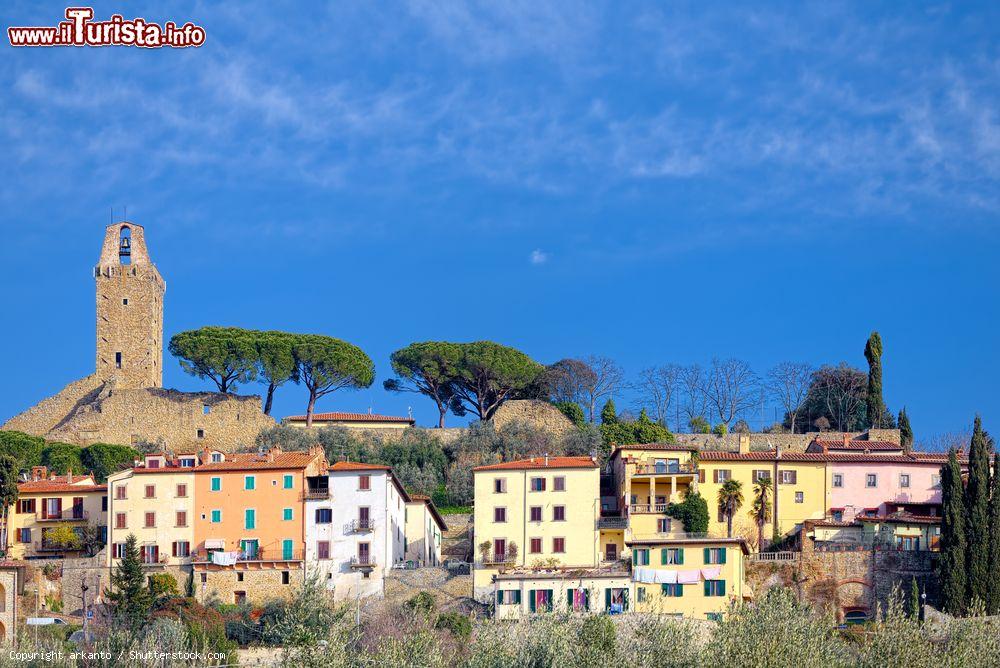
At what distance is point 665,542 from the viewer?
58.8 meters

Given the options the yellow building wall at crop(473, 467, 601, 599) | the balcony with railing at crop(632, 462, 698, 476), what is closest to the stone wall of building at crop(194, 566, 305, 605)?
the yellow building wall at crop(473, 467, 601, 599)

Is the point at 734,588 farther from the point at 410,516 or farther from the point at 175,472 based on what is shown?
the point at 175,472

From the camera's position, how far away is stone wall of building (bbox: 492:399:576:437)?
84688 mm

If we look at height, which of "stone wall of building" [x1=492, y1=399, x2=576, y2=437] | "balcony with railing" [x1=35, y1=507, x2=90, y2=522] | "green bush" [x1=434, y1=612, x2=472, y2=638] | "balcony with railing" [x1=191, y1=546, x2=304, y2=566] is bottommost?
"green bush" [x1=434, y1=612, x2=472, y2=638]

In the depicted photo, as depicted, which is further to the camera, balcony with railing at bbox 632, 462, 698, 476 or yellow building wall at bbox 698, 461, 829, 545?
balcony with railing at bbox 632, 462, 698, 476

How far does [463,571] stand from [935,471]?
1994 cm

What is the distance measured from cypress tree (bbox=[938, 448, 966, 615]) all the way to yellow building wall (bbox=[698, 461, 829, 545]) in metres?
8.19

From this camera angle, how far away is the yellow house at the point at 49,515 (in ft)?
218

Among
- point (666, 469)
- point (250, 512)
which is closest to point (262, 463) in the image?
point (250, 512)

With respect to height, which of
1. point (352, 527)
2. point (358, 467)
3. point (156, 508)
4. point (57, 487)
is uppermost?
point (358, 467)

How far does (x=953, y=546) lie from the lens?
182ft

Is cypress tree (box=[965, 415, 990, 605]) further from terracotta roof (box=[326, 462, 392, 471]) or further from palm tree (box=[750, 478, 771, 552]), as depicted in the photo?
terracotta roof (box=[326, 462, 392, 471])

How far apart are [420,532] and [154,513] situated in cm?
1097

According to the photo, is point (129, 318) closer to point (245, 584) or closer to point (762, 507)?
point (245, 584)
